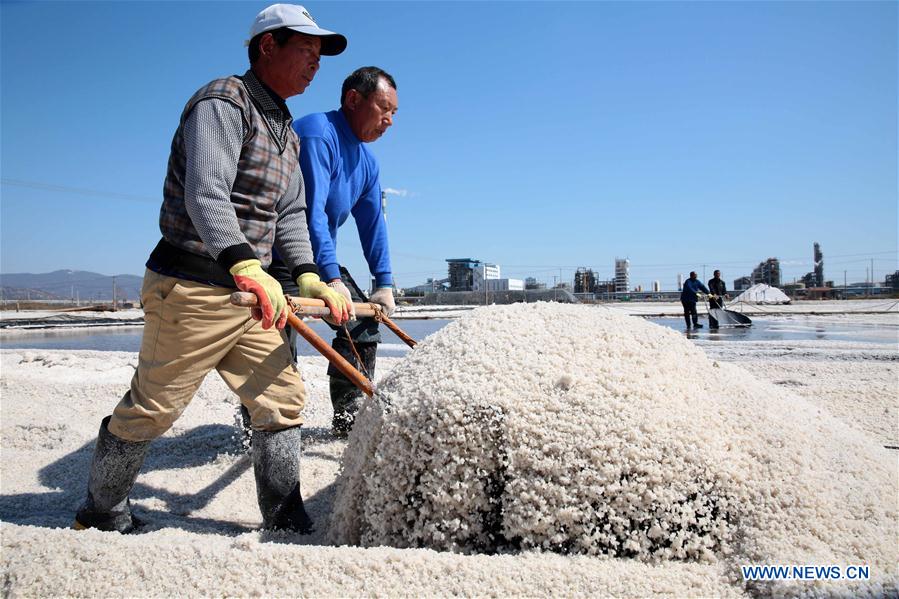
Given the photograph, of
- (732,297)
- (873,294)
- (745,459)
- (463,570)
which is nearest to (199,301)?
(463,570)

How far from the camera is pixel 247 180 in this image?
6.60 ft

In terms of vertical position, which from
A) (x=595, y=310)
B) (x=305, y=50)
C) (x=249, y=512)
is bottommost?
(x=249, y=512)

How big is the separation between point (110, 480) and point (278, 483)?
580mm

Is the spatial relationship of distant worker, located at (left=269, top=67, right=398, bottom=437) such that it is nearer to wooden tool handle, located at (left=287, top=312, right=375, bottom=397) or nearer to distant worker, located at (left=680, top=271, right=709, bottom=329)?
wooden tool handle, located at (left=287, top=312, right=375, bottom=397)

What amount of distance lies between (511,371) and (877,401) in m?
3.48

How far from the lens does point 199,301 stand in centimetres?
187

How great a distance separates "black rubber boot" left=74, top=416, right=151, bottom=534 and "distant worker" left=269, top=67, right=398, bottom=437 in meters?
1.02

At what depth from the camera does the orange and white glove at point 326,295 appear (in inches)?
83.3

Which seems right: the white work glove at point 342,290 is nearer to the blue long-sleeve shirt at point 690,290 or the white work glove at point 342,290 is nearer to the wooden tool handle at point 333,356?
the wooden tool handle at point 333,356

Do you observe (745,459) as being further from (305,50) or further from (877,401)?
(877,401)

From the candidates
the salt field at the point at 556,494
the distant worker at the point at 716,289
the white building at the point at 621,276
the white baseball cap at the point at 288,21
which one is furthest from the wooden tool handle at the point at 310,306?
the white building at the point at 621,276

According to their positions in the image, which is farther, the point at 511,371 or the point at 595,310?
the point at 595,310

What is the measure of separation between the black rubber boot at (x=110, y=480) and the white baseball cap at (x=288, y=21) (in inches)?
61.3

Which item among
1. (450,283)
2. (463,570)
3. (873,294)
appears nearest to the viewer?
(463,570)
